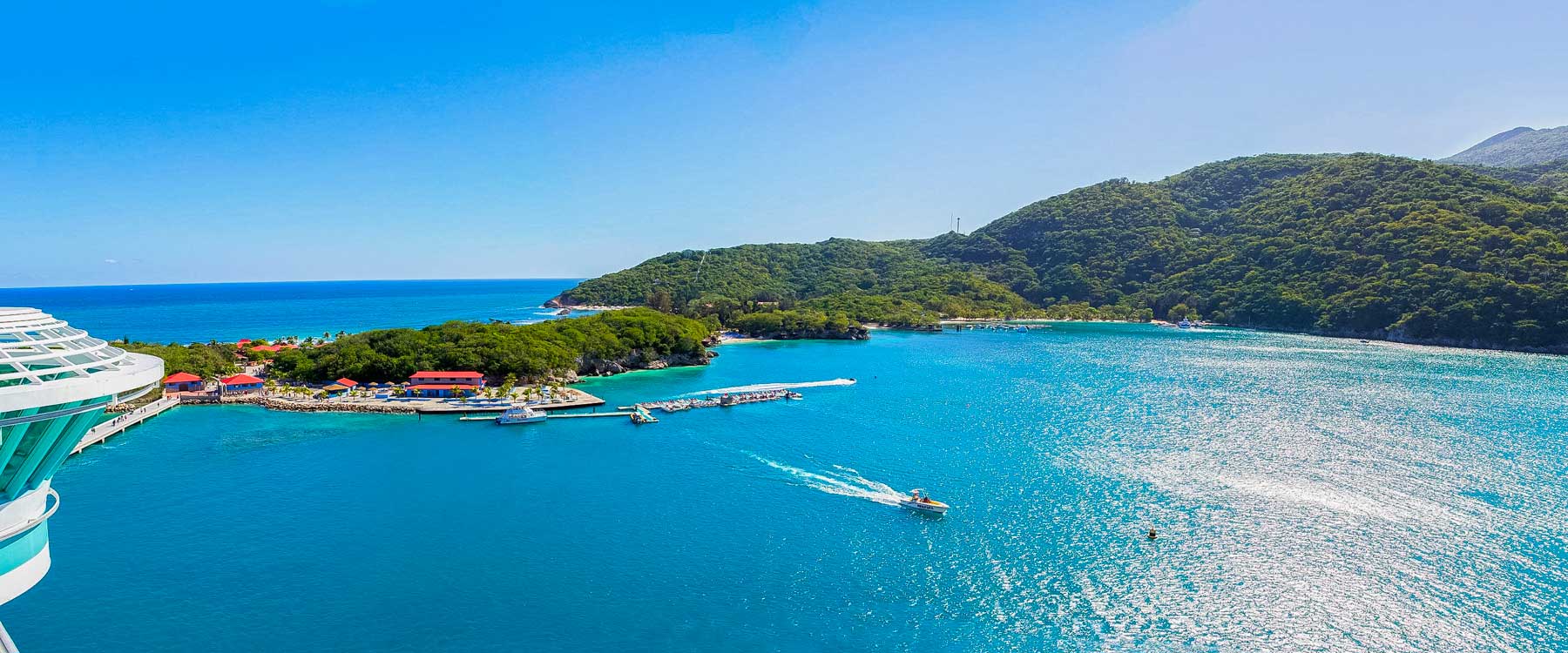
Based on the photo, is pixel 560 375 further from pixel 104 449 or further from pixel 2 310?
pixel 2 310

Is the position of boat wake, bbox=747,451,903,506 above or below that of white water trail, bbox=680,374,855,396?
below

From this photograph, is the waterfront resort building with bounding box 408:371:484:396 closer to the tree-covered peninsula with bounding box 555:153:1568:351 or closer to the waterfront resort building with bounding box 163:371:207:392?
the waterfront resort building with bounding box 163:371:207:392

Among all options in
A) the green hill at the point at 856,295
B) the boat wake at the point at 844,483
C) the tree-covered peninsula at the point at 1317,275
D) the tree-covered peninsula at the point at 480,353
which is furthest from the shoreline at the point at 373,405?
the green hill at the point at 856,295

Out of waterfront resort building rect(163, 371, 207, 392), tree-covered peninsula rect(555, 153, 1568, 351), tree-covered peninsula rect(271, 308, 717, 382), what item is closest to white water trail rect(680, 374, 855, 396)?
tree-covered peninsula rect(271, 308, 717, 382)

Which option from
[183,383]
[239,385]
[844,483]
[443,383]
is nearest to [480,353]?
[443,383]

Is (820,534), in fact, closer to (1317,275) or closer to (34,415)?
(34,415)

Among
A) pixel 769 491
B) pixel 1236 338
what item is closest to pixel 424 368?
pixel 769 491
